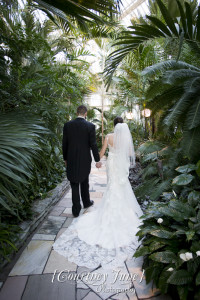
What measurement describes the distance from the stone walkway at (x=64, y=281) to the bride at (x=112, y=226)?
11 cm

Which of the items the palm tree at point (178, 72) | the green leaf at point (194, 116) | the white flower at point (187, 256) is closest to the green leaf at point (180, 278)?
the white flower at point (187, 256)

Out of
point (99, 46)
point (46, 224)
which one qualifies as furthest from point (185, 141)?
point (99, 46)

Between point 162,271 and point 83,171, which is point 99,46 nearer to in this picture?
point 83,171

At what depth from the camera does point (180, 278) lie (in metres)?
1.31

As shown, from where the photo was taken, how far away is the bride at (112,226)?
208cm

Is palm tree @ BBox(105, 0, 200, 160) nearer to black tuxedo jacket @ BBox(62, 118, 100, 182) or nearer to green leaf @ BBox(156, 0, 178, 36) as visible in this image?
green leaf @ BBox(156, 0, 178, 36)

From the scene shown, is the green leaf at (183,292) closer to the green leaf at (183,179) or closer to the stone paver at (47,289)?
the stone paver at (47,289)

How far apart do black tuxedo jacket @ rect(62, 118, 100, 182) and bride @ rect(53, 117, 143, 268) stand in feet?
1.05

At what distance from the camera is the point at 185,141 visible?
2.14m

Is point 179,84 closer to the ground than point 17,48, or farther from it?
closer to the ground

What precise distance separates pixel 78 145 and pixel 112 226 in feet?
4.11

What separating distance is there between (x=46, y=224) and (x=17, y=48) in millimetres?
2320

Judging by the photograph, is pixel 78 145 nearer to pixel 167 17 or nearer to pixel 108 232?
pixel 108 232

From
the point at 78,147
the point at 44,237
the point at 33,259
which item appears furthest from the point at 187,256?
the point at 78,147
